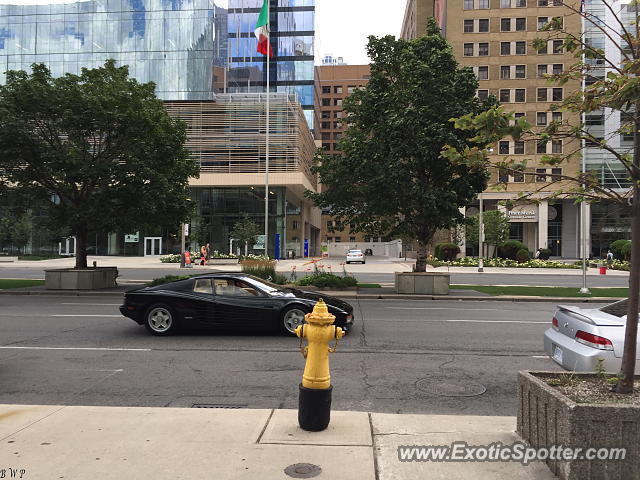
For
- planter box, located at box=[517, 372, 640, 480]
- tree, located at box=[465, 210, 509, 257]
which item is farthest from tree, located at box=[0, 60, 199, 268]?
tree, located at box=[465, 210, 509, 257]

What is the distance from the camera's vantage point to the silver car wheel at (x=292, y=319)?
30.5 feet

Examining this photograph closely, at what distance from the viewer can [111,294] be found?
17859 mm

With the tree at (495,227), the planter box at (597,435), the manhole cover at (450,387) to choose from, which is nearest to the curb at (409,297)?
the manhole cover at (450,387)

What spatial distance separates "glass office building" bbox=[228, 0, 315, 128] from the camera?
6931cm

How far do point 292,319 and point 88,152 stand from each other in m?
13.4

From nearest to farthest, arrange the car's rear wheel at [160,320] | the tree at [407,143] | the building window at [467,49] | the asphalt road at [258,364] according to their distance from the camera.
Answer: the asphalt road at [258,364]
the car's rear wheel at [160,320]
the tree at [407,143]
the building window at [467,49]

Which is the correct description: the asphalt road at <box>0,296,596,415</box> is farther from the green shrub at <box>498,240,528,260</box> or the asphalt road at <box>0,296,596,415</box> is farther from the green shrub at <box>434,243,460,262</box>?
the green shrub at <box>434,243,460,262</box>

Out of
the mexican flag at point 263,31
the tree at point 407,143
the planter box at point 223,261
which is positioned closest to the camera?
the tree at point 407,143

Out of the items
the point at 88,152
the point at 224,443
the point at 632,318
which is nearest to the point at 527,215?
the point at 88,152

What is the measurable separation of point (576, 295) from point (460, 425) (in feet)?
51.7

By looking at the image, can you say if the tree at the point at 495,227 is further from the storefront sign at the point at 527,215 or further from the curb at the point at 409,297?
the curb at the point at 409,297

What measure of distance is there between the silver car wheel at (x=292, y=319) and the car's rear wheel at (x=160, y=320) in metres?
2.22

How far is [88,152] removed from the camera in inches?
726

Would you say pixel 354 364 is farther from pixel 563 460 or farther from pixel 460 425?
A: pixel 563 460
